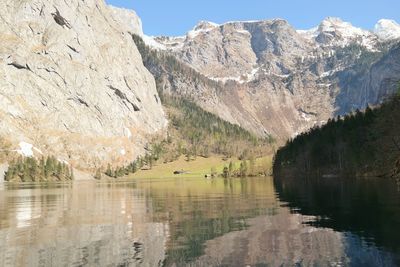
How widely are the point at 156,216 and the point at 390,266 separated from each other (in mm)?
38448

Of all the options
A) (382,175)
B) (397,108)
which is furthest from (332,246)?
(382,175)

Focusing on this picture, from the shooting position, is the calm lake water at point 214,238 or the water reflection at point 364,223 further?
the water reflection at point 364,223

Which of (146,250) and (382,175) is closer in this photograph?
(146,250)

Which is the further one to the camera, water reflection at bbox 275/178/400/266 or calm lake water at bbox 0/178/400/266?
water reflection at bbox 275/178/400/266

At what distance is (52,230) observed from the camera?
169 ft

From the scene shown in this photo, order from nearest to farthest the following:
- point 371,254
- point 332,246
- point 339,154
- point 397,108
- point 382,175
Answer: point 371,254 → point 332,246 → point 397,108 → point 382,175 → point 339,154

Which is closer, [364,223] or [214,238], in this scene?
[214,238]

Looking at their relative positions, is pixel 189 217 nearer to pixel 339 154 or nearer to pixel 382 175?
pixel 382 175

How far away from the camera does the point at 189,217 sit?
196 ft

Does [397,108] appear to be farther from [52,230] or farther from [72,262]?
[72,262]

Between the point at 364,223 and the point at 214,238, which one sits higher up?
the point at 364,223

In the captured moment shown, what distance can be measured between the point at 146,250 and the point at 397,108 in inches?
2612

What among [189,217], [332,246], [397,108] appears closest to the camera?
[332,246]

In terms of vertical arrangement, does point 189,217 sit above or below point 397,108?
below
